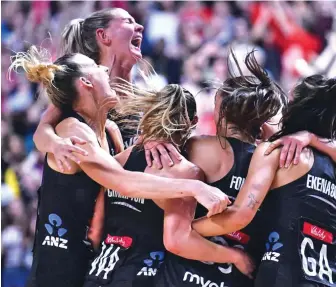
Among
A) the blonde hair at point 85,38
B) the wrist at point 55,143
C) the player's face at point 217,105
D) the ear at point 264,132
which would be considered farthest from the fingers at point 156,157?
the blonde hair at point 85,38

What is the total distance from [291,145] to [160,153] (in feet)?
2.09

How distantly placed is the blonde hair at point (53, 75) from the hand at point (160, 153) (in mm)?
600

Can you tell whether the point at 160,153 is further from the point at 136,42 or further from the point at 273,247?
the point at 136,42

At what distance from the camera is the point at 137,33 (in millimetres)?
5246

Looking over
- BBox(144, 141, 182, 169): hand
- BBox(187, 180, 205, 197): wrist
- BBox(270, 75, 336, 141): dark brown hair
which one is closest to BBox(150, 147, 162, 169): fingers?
BBox(144, 141, 182, 169): hand

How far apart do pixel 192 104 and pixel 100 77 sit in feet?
1.88

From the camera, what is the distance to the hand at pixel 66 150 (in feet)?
12.9

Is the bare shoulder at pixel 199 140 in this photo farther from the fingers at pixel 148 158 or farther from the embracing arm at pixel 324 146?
the embracing arm at pixel 324 146

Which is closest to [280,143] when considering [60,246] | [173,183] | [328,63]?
[173,183]

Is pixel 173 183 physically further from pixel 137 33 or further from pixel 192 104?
pixel 137 33

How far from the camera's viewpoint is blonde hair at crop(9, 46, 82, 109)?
168 inches

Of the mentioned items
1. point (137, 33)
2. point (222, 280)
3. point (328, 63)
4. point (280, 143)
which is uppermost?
point (328, 63)

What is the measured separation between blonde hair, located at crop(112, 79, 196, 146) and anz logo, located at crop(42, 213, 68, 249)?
62 centimetres

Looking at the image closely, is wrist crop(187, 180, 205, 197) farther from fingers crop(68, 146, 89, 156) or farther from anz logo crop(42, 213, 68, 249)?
anz logo crop(42, 213, 68, 249)
